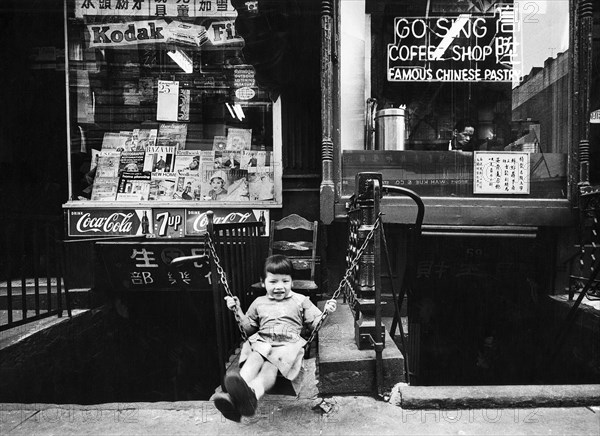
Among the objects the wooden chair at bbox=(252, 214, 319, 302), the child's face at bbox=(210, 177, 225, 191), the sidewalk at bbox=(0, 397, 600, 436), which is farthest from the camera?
the child's face at bbox=(210, 177, 225, 191)

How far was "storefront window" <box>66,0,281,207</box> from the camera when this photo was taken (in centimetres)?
601

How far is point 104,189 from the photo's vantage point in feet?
19.8

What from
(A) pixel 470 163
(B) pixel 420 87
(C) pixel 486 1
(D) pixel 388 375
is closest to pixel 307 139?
(B) pixel 420 87

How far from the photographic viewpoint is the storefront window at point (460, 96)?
17.9 ft

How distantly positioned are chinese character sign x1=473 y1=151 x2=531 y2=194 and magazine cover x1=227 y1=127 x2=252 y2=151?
3097 millimetres

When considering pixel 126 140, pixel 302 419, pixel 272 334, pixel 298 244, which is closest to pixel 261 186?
pixel 298 244

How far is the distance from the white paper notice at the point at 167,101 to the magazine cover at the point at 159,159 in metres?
0.45

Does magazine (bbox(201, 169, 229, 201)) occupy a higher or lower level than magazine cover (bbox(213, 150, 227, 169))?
lower

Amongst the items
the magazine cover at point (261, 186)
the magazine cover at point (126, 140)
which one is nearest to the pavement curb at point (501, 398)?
the magazine cover at point (261, 186)

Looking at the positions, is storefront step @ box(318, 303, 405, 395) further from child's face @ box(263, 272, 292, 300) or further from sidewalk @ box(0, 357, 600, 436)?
child's face @ box(263, 272, 292, 300)

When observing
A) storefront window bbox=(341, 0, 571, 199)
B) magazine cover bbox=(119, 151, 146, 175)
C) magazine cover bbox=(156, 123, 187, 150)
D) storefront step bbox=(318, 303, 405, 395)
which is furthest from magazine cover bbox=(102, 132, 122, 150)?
storefront step bbox=(318, 303, 405, 395)

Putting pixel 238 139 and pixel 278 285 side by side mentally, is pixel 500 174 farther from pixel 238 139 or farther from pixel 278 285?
pixel 238 139

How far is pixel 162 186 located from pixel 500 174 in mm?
4566

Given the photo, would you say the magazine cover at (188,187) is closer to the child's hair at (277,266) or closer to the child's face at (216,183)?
the child's face at (216,183)
